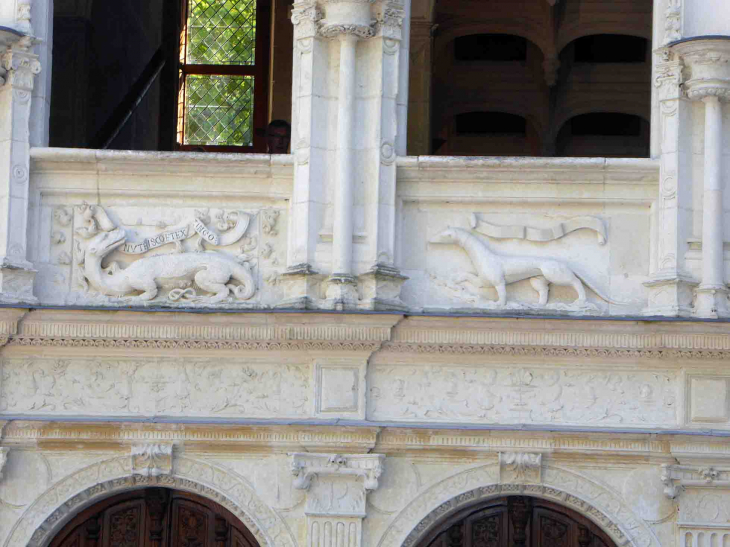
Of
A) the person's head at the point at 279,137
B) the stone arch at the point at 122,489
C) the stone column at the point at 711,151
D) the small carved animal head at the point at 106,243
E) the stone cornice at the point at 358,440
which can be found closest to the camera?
the stone column at the point at 711,151

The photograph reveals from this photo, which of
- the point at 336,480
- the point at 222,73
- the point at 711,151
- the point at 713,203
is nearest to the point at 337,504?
the point at 336,480

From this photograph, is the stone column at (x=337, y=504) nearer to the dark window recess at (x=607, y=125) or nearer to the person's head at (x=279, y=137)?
the person's head at (x=279, y=137)

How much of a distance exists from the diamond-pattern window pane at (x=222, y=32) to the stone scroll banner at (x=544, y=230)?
25.3ft

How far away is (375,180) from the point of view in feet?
47.5

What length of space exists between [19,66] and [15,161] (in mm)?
722

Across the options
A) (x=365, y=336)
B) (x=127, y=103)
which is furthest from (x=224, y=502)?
(x=127, y=103)

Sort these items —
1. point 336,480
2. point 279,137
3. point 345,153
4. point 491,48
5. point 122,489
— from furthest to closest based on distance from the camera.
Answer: point 491,48, point 279,137, point 122,489, point 345,153, point 336,480

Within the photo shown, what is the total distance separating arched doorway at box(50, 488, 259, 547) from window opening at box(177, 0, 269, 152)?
7368 mm

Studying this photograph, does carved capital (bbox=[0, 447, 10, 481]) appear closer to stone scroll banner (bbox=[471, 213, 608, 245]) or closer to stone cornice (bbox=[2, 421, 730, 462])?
stone cornice (bbox=[2, 421, 730, 462])

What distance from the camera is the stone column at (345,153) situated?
14.3 metres

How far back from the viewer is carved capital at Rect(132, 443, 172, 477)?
1448cm

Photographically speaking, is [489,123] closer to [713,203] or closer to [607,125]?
[607,125]

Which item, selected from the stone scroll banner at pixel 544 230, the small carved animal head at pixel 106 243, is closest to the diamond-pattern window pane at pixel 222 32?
the small carved animal head at pixel 106 243

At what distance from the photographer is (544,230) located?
1458 cm
